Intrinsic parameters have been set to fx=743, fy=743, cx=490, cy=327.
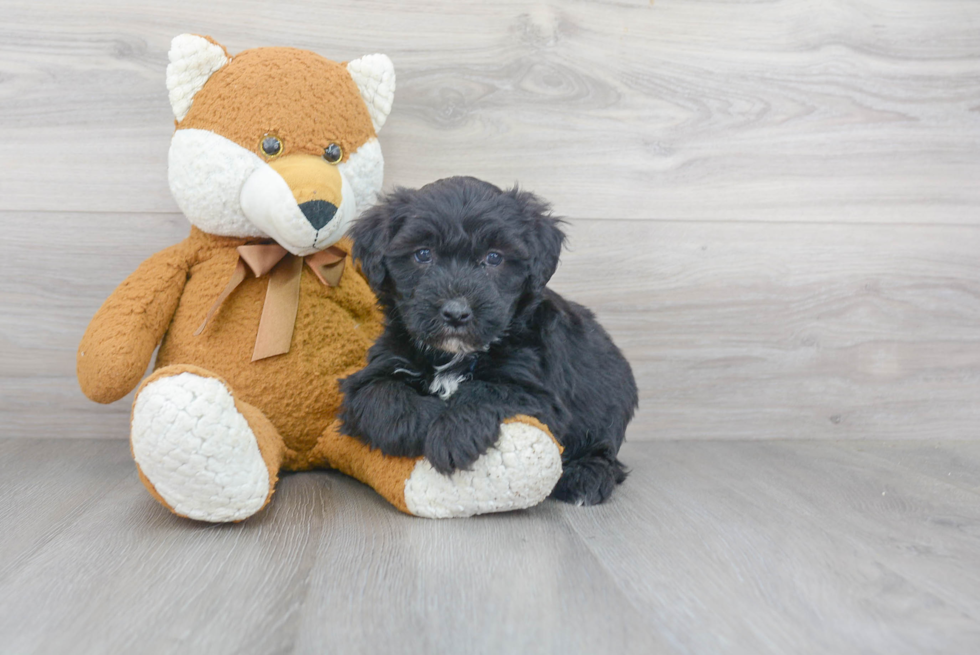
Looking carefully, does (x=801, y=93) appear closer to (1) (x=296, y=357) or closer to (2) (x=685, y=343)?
(2) (x=685, y=343)

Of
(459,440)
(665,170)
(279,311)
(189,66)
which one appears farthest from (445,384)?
(665,170)

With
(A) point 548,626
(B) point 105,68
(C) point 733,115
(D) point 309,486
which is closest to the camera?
(A) point 548,626

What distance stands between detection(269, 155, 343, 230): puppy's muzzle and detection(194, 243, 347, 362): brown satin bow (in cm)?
17

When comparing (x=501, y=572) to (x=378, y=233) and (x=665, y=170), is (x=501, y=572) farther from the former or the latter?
(x=665, y=170)

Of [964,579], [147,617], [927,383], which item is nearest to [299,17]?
[147,617]

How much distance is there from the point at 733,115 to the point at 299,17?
1.26m

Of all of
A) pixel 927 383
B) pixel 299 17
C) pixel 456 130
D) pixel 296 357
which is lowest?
pixel 927 383

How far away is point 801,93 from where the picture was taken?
2.19m

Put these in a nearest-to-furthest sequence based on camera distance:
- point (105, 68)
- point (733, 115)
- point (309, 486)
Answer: point (309, 486), point (105, 68), point (733, 115)

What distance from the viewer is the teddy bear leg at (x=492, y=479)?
140 cm

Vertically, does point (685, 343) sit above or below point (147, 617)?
below

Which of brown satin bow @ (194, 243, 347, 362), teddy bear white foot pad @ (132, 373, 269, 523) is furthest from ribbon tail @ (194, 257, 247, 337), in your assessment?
teddy bear white foot pad @ (132, 373, 269, 523)

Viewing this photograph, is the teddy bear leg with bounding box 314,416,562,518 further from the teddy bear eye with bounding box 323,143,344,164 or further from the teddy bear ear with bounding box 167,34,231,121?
the teddy bear ear with bounding box 167,34,231,121

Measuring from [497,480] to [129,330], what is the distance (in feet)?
2.83
